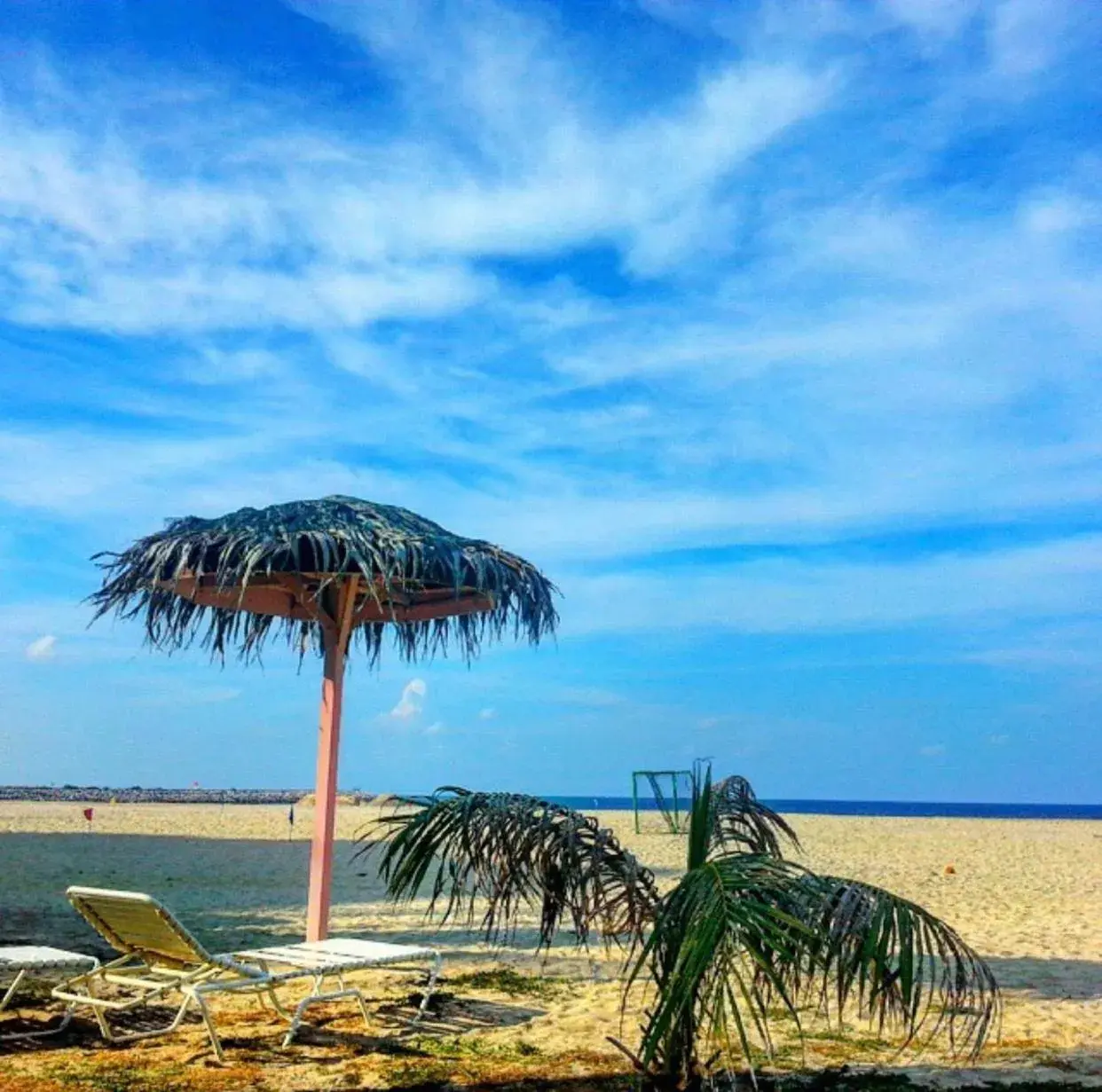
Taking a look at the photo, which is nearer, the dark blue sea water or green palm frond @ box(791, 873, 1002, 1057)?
green palm frond @ box(791, 873, 1002, 1057)

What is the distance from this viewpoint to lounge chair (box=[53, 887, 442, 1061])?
515cm

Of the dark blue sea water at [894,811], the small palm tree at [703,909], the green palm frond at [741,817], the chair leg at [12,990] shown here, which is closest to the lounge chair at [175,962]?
the chair leg at [12,990]

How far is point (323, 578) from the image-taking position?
23.5 feet

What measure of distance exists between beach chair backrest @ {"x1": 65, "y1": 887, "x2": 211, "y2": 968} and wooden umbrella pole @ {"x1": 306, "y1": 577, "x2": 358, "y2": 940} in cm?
135

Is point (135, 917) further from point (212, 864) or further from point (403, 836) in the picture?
point (212, 864)

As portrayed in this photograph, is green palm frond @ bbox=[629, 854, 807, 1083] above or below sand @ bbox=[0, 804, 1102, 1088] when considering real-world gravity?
above

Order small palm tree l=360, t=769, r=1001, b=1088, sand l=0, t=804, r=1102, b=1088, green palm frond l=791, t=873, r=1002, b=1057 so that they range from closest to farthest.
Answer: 1. small palm tree l=360, t=769, r=1001, b=1088
2. green palm frond l=791, t=873, r=1002, b=1057
3. sand l=0, t=804, r=1102, b=1088

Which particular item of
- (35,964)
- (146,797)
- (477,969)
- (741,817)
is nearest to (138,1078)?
(35,964)

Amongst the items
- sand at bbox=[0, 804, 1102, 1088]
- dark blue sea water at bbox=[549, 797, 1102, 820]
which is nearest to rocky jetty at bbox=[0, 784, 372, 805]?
dark blue sea water at bbox=[549, 797, 1102, 820]

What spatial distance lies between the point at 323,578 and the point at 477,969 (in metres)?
2.60

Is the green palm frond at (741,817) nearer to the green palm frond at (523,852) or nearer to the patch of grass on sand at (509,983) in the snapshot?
the green palm frond at (523,852)

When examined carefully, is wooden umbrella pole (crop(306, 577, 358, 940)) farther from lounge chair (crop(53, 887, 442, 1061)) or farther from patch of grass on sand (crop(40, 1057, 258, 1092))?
patch of grass on sand (crop(40, 1057, 258, 1092))

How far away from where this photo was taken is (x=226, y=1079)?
4598 mm

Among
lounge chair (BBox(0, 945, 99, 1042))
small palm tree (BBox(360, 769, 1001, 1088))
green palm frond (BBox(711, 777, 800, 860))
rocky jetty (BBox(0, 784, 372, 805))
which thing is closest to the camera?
small palm tree (BBox(360, 769, 1001, 1088))
